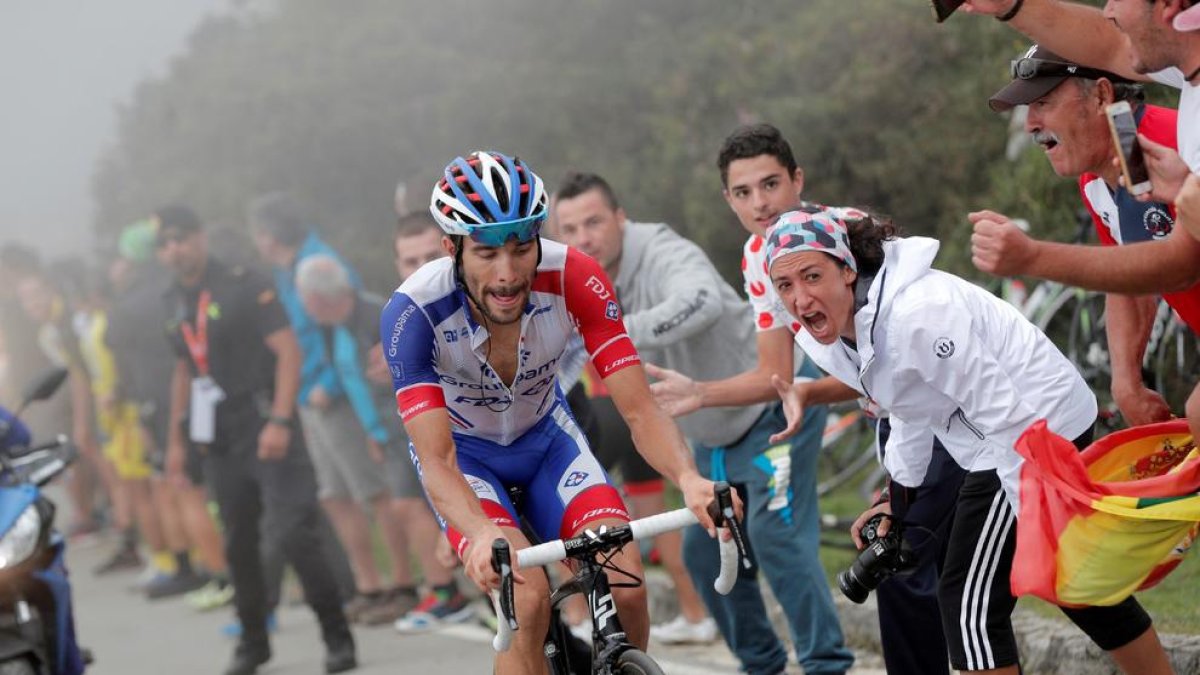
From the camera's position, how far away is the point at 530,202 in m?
5.34

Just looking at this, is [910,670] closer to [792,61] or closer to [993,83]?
[993,83]

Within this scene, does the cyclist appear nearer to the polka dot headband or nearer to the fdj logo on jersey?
the fdj logo on jersey

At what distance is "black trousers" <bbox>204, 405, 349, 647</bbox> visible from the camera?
31.3 ft

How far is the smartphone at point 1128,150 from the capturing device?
4.06 m

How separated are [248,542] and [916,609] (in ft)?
18.0

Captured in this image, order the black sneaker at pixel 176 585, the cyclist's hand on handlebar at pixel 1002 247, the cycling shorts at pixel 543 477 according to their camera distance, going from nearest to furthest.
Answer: the cyclist's hand on handlebar at pixel 1002 247, the cycling shorts at pixel 543 477, the black sneaker at pixel 176 585

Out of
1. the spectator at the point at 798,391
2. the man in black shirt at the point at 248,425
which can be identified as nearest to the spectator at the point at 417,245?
the man in black shirt at the point at 248,425

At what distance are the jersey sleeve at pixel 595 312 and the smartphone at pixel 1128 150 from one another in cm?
195

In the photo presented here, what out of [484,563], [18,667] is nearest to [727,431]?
[484,563]

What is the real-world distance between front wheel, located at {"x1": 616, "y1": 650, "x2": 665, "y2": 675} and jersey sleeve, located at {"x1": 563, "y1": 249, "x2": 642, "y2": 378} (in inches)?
40.2

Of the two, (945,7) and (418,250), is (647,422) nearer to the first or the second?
(945,7)

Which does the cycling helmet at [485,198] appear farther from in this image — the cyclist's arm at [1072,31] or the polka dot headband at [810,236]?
the cyclist's arm at [1072,31]

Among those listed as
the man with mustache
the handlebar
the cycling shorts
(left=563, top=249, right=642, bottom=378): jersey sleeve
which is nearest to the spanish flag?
the man with mustache

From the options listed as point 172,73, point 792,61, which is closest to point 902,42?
point 792,61
